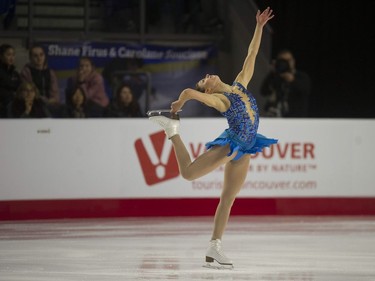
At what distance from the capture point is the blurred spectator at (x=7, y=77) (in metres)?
9.53

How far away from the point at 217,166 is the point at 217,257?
2.03 ft

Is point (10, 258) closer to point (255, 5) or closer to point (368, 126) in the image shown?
point (368, 126)

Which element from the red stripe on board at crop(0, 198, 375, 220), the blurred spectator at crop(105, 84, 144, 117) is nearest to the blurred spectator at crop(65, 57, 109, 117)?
the blurred spectator at crop(105, 84, 144, 117)

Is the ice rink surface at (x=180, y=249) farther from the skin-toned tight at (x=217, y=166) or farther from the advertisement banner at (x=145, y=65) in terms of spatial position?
the advertisement banner at (x=145, y=65)

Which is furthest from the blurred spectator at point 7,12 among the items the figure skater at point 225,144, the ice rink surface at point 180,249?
the figure skater at point 225,144

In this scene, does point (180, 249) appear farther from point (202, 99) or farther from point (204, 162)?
point (202, 99)

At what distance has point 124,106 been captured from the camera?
9.93 m

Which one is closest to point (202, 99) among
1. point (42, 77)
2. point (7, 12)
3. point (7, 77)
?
point (7, 77)

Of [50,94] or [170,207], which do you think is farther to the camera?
[50,94]

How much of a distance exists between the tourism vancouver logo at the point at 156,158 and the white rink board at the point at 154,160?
0.01 m

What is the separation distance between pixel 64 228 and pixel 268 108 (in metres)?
3.30

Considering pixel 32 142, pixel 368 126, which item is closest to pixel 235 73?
pixel 368 126

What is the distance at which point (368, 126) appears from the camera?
9711mm

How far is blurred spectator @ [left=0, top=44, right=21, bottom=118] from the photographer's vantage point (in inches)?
375
